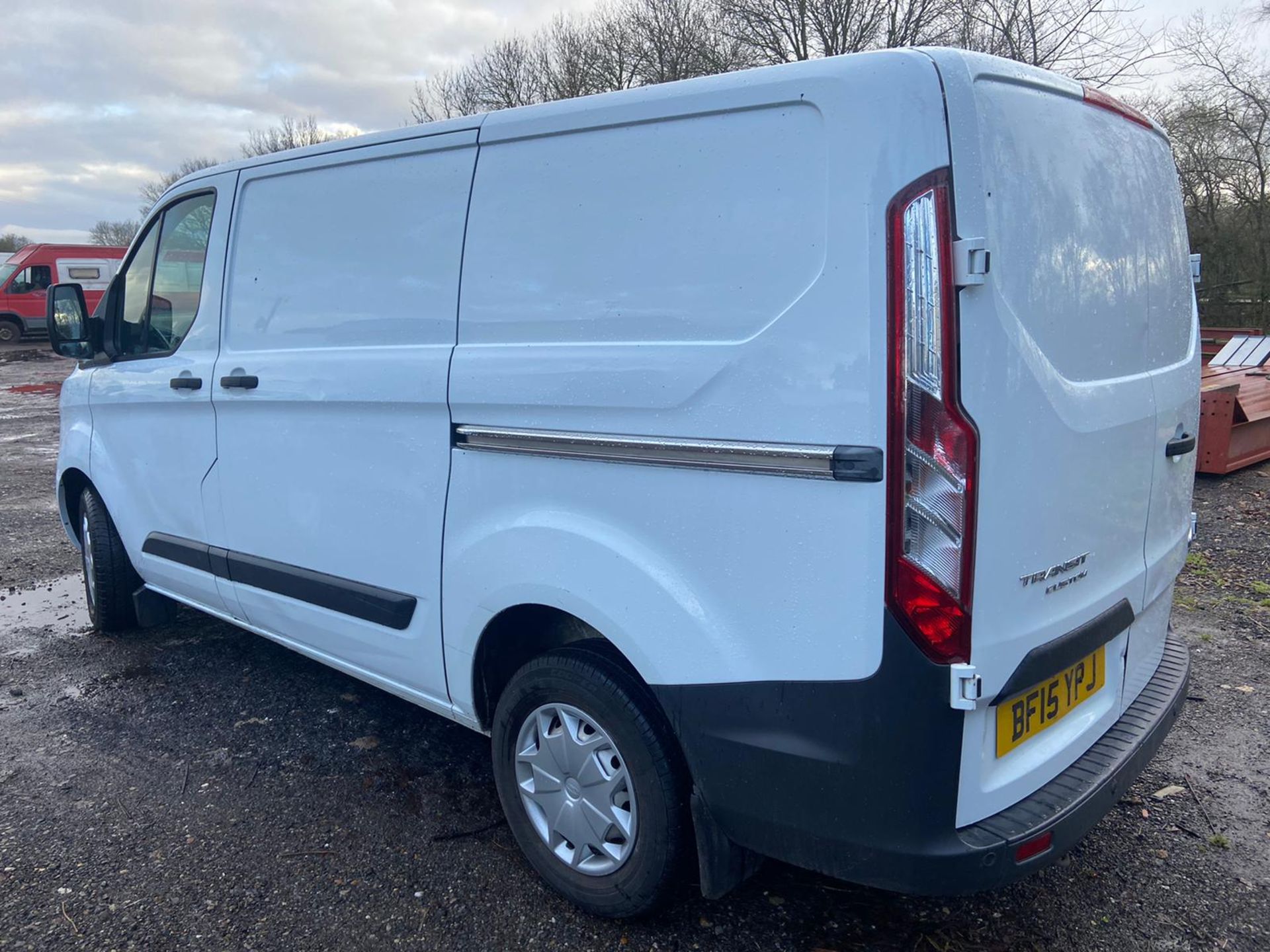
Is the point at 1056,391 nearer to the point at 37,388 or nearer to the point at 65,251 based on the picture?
the point at 37,388

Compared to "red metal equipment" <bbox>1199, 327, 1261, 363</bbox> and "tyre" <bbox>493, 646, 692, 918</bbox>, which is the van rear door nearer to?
"tyre" <bbox>493, 646, 692, 918</bbox>

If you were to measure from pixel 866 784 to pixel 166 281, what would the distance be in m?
3.53

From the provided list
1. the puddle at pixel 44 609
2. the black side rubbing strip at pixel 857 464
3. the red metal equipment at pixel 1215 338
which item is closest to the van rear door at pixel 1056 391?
the black side rubbing strip at pixel 857 464

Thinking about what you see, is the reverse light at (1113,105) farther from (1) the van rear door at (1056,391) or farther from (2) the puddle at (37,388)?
(2) the puddle at (37,388)

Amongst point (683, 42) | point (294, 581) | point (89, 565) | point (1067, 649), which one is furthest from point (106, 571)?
point (683, 42)

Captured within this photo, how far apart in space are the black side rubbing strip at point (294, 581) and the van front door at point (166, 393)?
15 mm

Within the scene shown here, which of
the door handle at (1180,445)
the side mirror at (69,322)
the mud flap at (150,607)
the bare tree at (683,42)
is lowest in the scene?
the mud flap at (150,607)

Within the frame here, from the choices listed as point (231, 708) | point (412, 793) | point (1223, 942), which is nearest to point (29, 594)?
point (231, 708)

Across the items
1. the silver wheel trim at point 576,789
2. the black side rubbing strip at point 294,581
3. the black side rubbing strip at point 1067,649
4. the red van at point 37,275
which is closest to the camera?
the black side rubbing strip at point 1067,649

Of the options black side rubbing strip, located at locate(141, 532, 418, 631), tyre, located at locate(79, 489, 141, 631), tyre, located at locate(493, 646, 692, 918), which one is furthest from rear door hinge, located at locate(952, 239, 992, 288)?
tyre, located at locate(79, 489, 141, 631)

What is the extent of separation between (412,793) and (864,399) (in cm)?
220

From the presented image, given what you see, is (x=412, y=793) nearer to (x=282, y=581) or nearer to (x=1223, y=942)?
(x=282, y=581)

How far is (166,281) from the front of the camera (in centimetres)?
399

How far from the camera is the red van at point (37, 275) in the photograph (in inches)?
974
